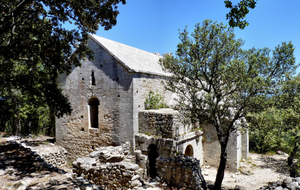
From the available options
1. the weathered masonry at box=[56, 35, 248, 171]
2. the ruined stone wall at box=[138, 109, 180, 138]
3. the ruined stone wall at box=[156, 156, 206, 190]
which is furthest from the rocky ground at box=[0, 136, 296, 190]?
the ruined stone wall at box=[138, 109, 180, 138]

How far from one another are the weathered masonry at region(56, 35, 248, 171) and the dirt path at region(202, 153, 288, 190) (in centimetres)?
116

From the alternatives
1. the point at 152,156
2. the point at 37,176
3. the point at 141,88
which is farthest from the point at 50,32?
the point at 152,156

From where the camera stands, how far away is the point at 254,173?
1508 centimetres

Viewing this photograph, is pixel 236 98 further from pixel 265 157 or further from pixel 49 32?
pixel 265 157

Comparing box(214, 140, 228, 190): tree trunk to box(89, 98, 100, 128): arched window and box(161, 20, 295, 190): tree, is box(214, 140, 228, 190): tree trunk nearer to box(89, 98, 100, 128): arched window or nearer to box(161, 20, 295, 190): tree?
box(161, 20, 295, 190): tree

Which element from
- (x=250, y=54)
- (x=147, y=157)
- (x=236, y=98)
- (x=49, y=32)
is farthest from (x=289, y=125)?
(x=49, y=32)

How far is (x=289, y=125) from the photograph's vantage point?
9445mm

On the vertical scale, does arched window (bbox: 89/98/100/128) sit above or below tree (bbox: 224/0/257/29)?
below

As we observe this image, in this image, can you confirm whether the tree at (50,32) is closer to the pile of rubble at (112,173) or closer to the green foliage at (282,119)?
the pile of rubble at (112,173)

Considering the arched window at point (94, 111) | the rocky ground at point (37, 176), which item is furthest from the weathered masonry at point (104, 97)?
the rocky ground at point (37, 176)

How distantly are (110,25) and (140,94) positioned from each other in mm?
5709

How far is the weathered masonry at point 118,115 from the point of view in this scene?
38.7ft

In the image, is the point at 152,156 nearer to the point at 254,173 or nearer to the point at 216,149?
the point at 216,149

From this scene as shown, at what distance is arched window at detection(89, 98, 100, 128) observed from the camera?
1411cm
